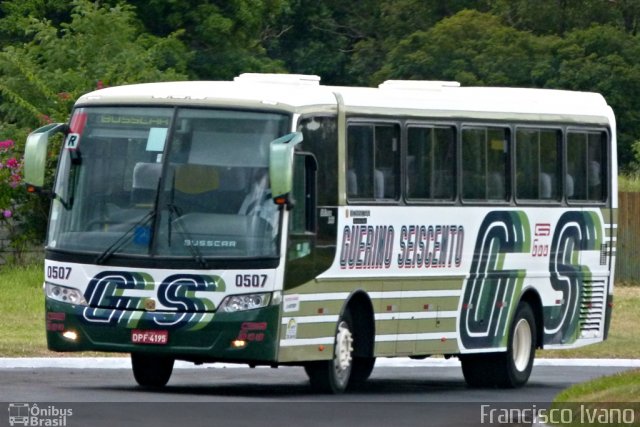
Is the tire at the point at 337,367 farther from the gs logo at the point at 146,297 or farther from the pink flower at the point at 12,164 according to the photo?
the pink flower at the point at 12,164

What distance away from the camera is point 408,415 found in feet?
45.7

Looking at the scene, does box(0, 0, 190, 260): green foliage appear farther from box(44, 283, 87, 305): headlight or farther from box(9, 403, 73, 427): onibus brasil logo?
box(9, 403, 73, 427): onibus brasil logo

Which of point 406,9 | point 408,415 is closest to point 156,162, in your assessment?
point 408,415

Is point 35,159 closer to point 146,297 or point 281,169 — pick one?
point 146,297

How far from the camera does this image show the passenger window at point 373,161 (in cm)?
1605

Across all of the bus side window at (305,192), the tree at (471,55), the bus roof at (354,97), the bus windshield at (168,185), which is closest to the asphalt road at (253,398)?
the bus windshield at (168,185)

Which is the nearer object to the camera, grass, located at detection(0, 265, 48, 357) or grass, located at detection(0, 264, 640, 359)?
grass, located at detection(0, 265, 48, 357)

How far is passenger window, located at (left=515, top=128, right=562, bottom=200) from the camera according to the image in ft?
60.7

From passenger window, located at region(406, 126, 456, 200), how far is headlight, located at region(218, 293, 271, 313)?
263 cm

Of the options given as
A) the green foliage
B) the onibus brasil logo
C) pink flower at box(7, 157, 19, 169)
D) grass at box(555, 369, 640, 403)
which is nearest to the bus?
the onibus brasil logo

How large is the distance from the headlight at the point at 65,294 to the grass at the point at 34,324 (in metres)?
3.78

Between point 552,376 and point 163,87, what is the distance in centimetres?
667

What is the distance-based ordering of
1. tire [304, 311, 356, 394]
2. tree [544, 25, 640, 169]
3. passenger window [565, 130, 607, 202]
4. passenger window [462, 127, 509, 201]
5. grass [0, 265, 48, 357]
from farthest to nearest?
tree [544, 25, 640, 169] → grass [0, 265, 48, 357] → passenger window [565, 130, 607, 202] → passenger window [462, 127, 509, 201] → tire [304, 311, 356, 394]

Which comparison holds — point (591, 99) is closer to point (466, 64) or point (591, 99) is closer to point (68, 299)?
point (68, 299)
